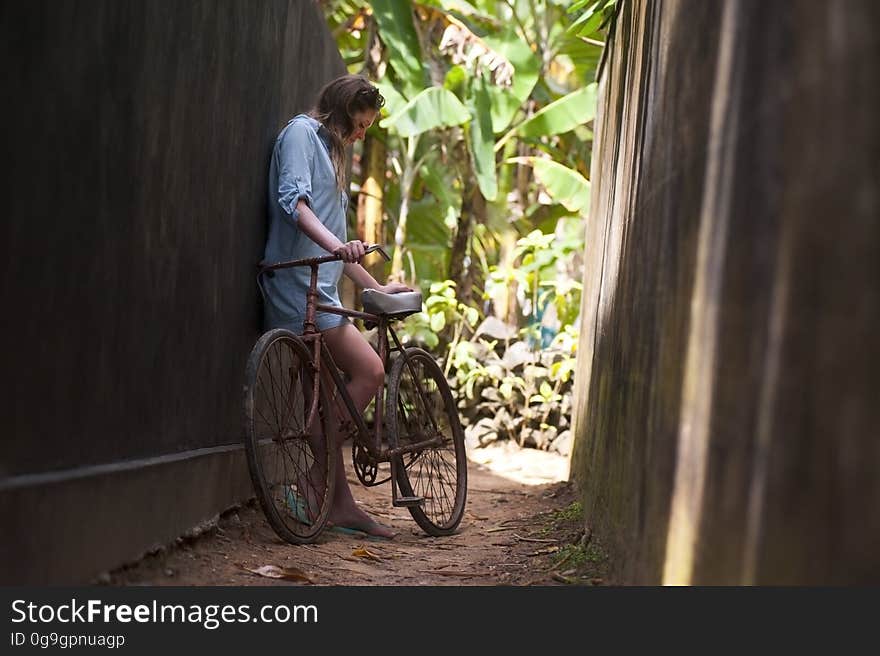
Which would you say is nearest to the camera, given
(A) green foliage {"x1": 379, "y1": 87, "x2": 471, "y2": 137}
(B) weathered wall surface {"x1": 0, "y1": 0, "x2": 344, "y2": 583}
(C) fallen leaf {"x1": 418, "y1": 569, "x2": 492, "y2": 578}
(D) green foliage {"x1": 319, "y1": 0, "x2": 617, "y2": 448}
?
(B) weathered wall surface {"x1": 0, "y1": 0, "x2": 344, "y2": 583}

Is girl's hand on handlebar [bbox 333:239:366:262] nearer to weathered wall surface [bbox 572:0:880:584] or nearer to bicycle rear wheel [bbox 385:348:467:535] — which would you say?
bicycle rear wheel [bbox 385:348:467:535]

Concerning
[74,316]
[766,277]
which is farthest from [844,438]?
[74,316]

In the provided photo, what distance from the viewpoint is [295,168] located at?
14.6ft

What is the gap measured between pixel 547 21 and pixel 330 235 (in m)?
8.12

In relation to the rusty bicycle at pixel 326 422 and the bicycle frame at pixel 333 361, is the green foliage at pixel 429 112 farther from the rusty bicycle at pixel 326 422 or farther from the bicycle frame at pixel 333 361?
the bicycle frame at pixel 333 361

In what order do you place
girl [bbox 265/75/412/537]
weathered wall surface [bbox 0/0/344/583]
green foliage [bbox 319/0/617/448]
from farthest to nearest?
1. green foliage [bbox 319/0/617/448]
2. girl [bbox 265/75/412/537]
3. weathered wall surface [bbox 0/0/344/583]

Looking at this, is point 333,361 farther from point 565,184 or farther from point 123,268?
point 565,184

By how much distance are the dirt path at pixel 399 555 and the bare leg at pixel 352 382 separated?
0.09 meters

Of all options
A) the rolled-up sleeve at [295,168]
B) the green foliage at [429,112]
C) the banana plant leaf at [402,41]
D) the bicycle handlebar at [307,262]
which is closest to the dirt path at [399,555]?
the bicycle handlebar at [307,262]

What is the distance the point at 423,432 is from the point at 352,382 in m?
0.57

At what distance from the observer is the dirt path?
3453 millimetres

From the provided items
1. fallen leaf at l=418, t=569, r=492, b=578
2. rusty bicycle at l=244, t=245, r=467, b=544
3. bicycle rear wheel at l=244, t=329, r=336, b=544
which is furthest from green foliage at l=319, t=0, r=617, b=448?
fallen leaf at l=418, t=569, r=492, b=578

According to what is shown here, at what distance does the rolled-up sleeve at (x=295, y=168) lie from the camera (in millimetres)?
4375

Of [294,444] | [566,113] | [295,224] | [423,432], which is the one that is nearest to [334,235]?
[295,224]
